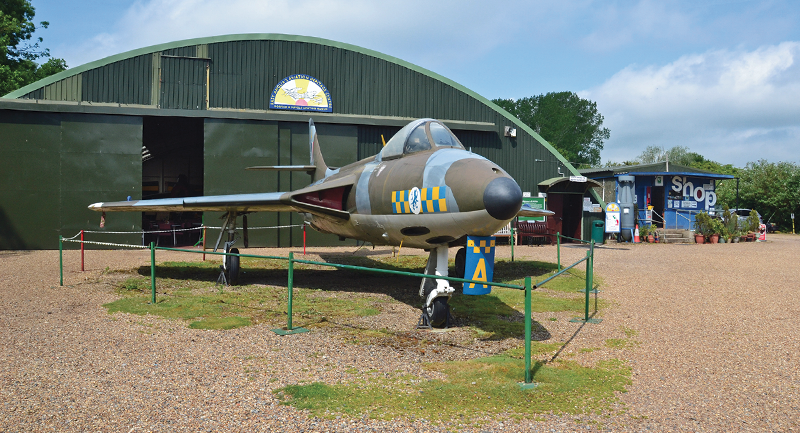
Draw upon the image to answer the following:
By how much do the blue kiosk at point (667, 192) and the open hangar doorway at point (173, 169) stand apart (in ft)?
77.6

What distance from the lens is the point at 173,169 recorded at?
1374 inches

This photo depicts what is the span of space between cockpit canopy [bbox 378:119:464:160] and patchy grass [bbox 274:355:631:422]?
3779mm

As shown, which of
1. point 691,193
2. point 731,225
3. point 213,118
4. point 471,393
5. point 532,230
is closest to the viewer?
point 471,393

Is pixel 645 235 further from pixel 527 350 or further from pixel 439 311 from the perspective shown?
pixel 527 350

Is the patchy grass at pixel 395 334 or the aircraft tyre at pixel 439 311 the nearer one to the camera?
the patchy grass at pixel 395 334

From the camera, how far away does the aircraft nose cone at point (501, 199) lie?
5887mm

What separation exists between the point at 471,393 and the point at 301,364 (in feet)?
6.82

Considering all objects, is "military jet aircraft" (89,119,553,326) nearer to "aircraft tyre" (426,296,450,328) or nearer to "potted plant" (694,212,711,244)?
"aircraft tyre" (426,296,450,328)

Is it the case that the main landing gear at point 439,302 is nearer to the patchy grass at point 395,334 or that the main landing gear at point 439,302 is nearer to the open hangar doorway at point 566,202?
the patchy grass at point 395,334

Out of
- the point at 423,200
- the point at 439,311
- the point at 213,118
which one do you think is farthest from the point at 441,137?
the point at 213,118

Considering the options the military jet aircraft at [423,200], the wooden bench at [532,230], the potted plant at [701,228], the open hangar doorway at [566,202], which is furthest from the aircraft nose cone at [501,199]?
the potted plant at [701,228]

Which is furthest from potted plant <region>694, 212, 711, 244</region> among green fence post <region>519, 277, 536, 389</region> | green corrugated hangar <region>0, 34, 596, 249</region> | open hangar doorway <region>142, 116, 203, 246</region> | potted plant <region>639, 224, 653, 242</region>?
open hangar doorway <region>142, 116, 203, 246</region>

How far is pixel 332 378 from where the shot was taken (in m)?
5.19

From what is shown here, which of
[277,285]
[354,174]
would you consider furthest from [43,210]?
[354,174]
